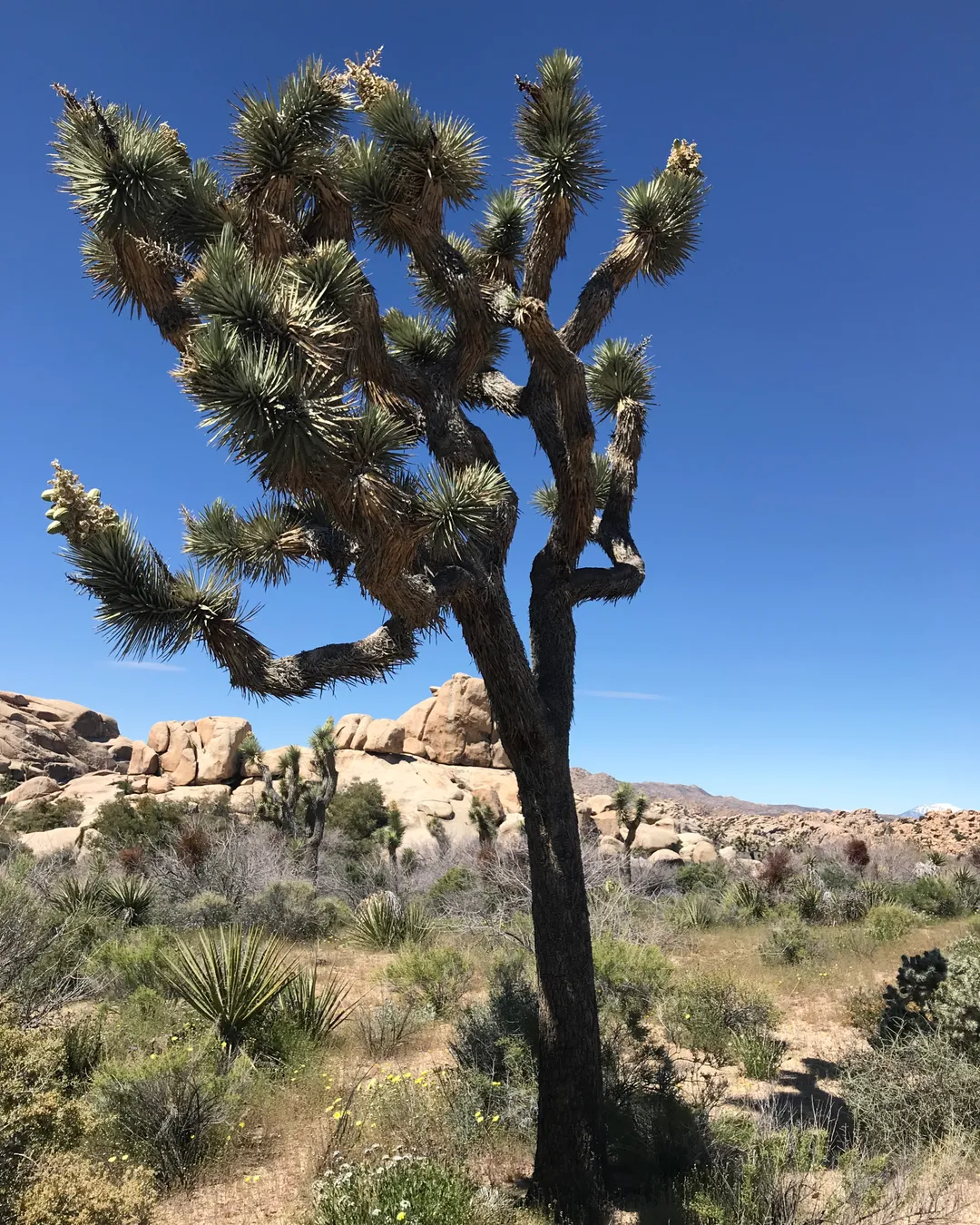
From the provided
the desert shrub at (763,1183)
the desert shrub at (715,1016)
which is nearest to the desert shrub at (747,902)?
the desert shrub at (715,1016)

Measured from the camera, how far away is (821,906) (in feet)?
46.7

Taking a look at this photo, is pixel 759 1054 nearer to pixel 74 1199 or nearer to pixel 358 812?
pixel 74 1199

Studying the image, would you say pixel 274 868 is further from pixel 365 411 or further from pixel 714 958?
pixel 365 411

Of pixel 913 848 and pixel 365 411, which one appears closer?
pixel 365 411

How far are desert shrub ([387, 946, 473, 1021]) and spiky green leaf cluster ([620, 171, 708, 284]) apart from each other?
7522 millimetres

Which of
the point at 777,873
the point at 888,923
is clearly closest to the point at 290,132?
the point at 888,923

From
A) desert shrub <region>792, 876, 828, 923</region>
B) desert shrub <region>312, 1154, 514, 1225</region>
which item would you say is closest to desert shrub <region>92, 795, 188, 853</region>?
desert shrub <region>792, 876, 828, 923</region>

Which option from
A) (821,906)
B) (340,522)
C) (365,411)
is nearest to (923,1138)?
(340,522)

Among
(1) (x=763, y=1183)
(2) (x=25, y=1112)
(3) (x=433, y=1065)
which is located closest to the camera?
(2) (x=25, y=1112)

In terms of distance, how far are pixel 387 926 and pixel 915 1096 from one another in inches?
300

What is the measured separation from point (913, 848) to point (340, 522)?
26.3 metres

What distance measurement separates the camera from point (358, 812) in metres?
25.4

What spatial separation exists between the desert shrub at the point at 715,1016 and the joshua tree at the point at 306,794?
11.4 meters

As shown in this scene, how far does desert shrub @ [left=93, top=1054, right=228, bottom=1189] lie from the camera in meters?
4.60
